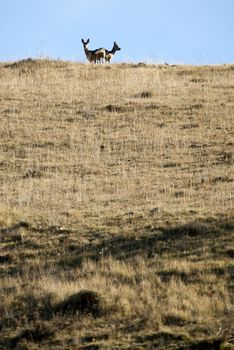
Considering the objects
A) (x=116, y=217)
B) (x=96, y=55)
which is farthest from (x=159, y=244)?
(x=96, y=55)

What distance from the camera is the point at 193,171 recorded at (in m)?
19.7

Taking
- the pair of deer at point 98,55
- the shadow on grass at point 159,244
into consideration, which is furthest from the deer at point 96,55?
the shadow on grass at point 159,244

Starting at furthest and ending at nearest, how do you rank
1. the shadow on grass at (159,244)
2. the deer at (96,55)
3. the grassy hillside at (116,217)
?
the deer at (96,55)
the shadow on grass at (159,244)
the grassy hillside at (116,217)

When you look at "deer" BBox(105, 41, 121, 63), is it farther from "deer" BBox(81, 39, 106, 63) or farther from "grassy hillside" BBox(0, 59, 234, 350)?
"grassy hillside" BBox(0, 59, 234, 350)

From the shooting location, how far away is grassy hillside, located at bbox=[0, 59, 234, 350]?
33.4ft

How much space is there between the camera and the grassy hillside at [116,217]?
10.2 metres

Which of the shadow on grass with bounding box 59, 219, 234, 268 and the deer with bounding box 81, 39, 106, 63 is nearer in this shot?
the shadow on grass with bounding box 59, 219, 234, 268

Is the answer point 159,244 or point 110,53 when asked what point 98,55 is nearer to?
point 110,53

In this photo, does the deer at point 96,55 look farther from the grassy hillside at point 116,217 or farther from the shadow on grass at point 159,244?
the shadow on grass at point 159,244

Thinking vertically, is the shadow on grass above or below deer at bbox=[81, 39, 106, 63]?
below

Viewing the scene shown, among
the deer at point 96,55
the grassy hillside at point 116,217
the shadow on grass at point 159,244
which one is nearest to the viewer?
the grassy hillside at point 116,217

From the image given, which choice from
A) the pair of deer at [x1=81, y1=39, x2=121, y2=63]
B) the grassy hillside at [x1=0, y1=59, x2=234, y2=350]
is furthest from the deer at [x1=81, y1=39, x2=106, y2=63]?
the grassy hillside at [x1=0, y1=59, x2=234, y2=350]

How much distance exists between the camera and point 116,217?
15172 mm

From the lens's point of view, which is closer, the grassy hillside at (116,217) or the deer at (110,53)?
the grassy hillside at (116,217)
